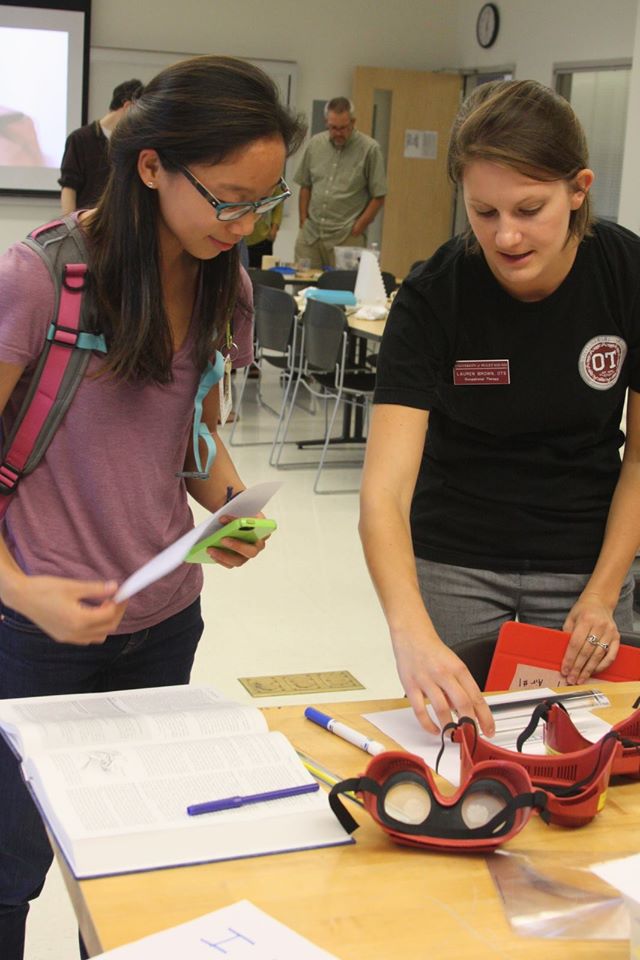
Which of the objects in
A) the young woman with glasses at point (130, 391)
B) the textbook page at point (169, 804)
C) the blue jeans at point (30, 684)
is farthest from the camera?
the blue jeans at point (30, 684)

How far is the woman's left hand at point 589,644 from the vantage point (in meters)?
1.68

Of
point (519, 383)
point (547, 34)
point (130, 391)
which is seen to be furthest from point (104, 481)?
point (547, 34)

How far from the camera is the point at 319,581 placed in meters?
4.38

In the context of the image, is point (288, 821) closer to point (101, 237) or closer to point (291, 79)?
point (101, 237)

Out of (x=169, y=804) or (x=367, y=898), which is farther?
(x=169, y=804)

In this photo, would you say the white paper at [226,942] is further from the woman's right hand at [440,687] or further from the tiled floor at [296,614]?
the tiled floor at [296,614]

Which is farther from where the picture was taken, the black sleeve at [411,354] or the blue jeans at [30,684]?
the black sleeve at [411,354]

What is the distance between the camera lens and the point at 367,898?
107 centimetres

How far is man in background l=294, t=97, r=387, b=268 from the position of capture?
8.21 metres

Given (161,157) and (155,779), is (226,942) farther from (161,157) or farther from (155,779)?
(161,157)

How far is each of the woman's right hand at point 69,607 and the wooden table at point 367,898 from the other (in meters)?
0.33

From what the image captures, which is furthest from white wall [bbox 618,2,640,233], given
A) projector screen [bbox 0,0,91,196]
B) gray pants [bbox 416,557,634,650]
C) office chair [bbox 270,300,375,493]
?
gray pants [bbox 416,557,634,650]

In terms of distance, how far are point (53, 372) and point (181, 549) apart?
11.7 inches

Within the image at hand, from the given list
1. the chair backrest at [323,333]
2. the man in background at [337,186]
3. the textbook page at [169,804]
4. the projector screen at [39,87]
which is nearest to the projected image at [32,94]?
the projector screen at [39,87]
